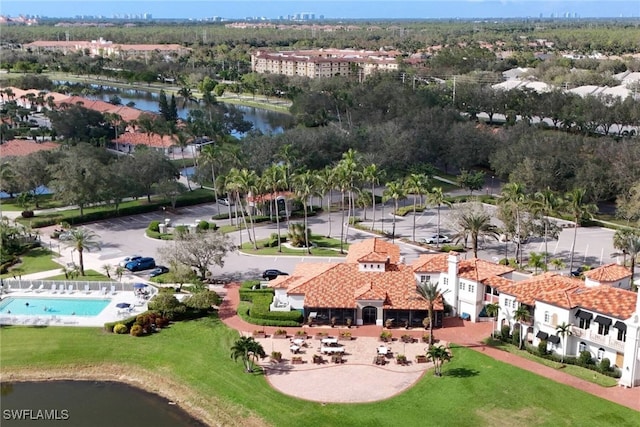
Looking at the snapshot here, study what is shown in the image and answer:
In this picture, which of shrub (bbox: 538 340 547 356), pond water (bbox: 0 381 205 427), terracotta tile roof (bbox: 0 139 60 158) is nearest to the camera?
pond water (bbox: 0 381 205 427)

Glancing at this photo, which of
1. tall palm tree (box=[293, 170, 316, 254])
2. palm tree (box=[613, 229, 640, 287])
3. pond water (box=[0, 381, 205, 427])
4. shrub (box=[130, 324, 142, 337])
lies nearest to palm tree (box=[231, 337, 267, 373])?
pond water (box=[0, 381, 205, 427])

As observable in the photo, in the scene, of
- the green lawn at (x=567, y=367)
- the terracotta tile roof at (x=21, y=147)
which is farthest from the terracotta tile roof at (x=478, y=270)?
the terracotta tile roof at (x=21, y=147)

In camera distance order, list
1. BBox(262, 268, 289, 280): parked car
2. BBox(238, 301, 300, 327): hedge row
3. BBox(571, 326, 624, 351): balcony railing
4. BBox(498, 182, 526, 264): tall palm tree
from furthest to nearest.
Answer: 1. BBox(498, 182, 526, 264): tall palm tree
2. BBox(262, 268, 289, 280): parked car
3. BBox(238, 301, 300, 327): hedge row
4. BBox(571, 326, 624, 351): balcony railing

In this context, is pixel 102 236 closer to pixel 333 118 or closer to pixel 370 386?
pixel 370 386

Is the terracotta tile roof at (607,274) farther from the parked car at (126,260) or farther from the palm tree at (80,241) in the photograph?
the palm tree at (80,241)

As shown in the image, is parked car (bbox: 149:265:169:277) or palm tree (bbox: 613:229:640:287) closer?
palm tree (bbox: 613:229:640:287)

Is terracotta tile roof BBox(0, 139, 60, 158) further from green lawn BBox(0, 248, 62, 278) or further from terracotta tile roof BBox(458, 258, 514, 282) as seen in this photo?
terracotta tile roof BBox(458, 258, 514, 282)
